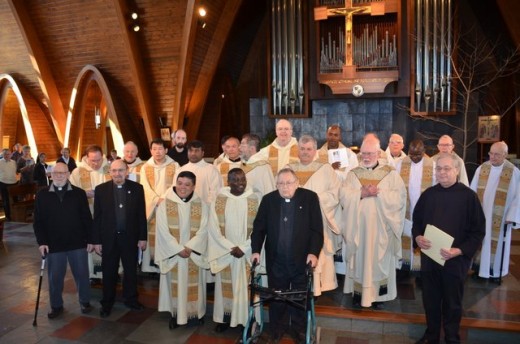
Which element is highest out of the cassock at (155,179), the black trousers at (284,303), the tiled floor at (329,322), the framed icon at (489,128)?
the framed icon at (489,128)

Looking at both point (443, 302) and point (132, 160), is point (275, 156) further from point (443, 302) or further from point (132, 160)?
point (443, 302)

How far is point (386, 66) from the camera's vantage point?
10227mm

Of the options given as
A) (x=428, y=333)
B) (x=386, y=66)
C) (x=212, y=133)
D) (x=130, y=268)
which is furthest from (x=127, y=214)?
(x=212, y=133)

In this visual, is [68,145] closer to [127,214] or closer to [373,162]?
[127,214]

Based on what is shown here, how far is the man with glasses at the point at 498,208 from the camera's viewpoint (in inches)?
204

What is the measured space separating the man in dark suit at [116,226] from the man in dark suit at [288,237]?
167 cm

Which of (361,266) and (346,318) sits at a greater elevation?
(361,266)

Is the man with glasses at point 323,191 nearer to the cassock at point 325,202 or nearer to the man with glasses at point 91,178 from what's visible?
the cassock at point 325,202

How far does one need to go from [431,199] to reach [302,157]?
56.4 inches

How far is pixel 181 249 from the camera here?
171 inches

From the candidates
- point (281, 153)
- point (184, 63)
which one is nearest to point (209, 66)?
point (184, 63)

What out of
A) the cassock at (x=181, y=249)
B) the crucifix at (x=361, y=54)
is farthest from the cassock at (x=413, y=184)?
the crucifix at (x=361, y=54)

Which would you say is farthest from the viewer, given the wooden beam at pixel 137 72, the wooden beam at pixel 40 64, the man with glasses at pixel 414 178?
the wooden beam at pixel 40 64

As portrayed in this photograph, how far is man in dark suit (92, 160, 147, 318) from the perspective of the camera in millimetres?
4758
